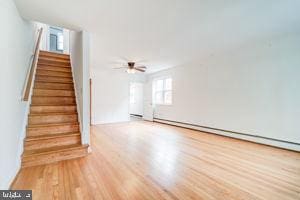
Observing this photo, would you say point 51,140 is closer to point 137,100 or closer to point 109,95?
point 109,95

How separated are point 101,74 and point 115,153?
4.60 metres

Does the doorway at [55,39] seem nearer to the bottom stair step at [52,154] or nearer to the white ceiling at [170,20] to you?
the white ceiling at [170,20]

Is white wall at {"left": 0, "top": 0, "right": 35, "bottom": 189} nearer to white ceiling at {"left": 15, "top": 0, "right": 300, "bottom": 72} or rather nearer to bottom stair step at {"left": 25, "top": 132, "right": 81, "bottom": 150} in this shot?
bottom stair step at {"left": 25, "top": 132, "right": 81, "bottom": 150}

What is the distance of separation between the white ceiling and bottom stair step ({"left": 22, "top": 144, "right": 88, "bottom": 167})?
7.84 ft

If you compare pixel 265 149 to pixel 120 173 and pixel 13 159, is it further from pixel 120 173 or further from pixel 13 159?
pixel 13 159

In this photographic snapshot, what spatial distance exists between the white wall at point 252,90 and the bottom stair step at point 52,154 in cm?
393

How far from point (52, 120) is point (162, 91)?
5.01m

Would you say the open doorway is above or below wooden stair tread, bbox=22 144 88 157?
above

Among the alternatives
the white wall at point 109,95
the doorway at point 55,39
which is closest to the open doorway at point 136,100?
the white wall at point 109,95

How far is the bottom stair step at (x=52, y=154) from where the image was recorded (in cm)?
257

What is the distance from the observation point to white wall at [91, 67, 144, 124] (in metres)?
6.78

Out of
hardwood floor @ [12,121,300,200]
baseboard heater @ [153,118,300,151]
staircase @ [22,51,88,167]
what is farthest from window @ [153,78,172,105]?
staircase @ [22,51,88,167]

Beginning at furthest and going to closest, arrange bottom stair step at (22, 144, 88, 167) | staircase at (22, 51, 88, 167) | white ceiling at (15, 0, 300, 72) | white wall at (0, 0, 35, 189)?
staircase at (22, 51, 88, 167) → bottom stair step at (22, 144, 88, 167) → white ceiling at (15, 0, 300, 72) → white wall at (0, 0, 35, 189)

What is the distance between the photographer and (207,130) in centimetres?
521
